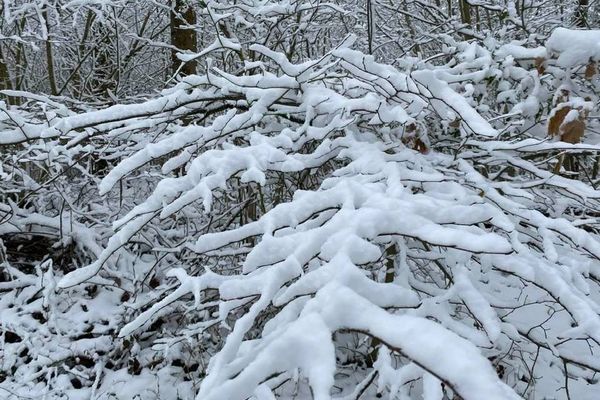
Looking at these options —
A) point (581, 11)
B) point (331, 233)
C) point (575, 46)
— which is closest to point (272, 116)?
point (575, 46)

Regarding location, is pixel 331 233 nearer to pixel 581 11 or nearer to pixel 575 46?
pixel 575 46

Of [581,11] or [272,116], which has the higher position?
[581,11]

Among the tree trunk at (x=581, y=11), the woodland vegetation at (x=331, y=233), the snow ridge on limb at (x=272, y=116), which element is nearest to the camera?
the woodland vegetation at (x=331, y=233)

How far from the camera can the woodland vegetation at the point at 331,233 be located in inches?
40.6

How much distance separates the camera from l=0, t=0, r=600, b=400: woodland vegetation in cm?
103

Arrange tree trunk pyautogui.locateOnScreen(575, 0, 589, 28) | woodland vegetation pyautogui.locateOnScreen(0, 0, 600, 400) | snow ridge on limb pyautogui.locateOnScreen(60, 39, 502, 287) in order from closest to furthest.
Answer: woodland vegetation pyautogui.locateOnScreen(0, 0, 600, 400), snow ridge on limb pyautogui.locateOnScreen(60, 39, 502, 287), tree trunk pyautogui.locateOnScreen(575, 0, 589, 28)

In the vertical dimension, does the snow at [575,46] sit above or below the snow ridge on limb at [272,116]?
above

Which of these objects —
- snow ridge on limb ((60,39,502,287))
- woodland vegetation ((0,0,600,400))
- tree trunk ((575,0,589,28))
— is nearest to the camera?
woodland vegetation ((0,0,600,400))

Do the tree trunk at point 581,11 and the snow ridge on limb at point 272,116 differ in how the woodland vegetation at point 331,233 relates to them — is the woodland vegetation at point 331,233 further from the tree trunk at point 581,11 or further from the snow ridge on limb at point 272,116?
the tree trunk at point 581,11

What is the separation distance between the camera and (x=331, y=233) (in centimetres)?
120

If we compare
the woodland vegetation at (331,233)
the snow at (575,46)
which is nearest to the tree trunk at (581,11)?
the woodland vegetation at (331,233)

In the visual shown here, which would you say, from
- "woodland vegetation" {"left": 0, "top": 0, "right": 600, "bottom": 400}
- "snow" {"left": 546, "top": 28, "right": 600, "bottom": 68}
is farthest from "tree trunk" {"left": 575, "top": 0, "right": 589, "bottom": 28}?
"snow" {"left": 546, "top": 28, "right": 600, "bottom": 68}

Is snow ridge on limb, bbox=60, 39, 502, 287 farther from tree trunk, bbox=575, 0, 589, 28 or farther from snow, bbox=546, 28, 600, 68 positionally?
tree trunk, bbox=575, 0, 589, 28

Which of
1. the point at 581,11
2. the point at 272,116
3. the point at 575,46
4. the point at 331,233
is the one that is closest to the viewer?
the point at 331,233
